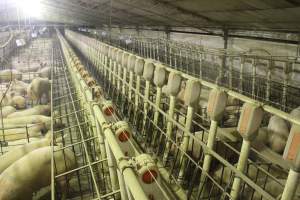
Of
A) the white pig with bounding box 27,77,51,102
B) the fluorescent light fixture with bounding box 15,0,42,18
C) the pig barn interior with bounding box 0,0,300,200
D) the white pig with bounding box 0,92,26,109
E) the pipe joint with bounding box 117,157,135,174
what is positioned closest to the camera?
the pipe joint with bounding box 117,157,135,174

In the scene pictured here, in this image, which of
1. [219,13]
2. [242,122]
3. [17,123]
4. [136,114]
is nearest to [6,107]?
[17,123]

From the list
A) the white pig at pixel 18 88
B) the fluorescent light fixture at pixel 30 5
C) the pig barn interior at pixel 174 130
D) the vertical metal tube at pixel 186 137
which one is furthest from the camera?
the fluorescent light fixture at pixel 30 5

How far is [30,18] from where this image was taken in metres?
31.5

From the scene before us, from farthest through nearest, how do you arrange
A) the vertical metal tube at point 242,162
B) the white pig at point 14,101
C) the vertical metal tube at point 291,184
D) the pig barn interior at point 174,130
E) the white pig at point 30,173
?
1. the white pig at point 14,101
2. the white pig at point 30,173
3. the vertical metal tube at point 242,162
4. the pig barn interior at point 174,130
5. the vertical metal tube at point 291,184

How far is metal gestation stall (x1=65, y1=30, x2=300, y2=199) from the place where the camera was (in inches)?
81.9

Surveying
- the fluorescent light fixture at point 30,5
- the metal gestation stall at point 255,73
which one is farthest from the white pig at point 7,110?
the fluorescent light fixture at point 30,5

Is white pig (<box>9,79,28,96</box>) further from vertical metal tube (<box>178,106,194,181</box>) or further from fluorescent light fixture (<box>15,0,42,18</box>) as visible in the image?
fluorescent light fixture (<box>15,0,42,18</box>)

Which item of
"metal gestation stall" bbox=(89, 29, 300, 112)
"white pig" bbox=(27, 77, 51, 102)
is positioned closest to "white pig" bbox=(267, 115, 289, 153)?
"metal gestation stall" bbox=(89, 29, 300, 112)

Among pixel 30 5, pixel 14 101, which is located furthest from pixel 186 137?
pixel 30 5

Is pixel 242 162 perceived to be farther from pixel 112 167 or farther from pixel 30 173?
pixel 30 173

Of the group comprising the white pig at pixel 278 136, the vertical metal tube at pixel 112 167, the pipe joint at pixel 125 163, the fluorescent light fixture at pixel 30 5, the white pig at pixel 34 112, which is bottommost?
the white pig at pixel 34 112

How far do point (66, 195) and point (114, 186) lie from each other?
1611mm

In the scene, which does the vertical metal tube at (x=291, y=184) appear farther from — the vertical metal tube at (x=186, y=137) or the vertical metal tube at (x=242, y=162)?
the vertical metal tube at (x=186, y=137)

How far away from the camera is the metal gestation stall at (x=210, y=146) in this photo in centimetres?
208
